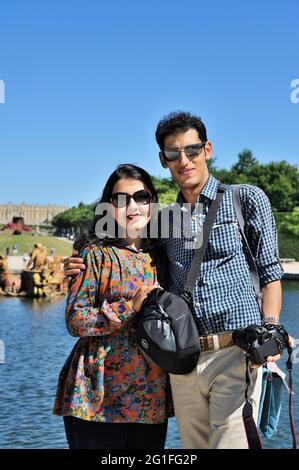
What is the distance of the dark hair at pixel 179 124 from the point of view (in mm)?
3207

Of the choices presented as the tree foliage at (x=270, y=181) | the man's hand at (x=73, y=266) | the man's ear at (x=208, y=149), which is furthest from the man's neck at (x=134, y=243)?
the tree foliage at (x=270, y=181)

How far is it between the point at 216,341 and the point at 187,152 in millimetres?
857

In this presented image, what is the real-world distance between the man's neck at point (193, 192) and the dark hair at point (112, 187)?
0.17 meters

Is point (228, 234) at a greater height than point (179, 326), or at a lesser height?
greater

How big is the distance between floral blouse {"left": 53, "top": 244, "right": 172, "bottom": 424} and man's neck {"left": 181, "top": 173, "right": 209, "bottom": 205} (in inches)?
18.0

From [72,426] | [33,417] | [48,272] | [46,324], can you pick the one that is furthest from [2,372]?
[48,272]

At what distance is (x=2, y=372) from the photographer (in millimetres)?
10641

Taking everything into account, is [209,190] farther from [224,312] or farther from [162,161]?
[224,312]

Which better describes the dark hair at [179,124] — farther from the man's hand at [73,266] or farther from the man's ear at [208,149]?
the man's hand at [73,266]

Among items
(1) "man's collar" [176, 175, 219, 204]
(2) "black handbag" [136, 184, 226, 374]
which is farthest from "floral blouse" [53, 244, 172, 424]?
(1) "man's collar" [176, 175, 219, 204]

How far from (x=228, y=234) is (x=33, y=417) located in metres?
5.57

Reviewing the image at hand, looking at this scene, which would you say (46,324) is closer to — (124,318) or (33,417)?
(33,417)

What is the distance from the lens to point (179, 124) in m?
3.21

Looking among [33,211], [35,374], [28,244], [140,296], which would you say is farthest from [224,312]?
[33,211]
